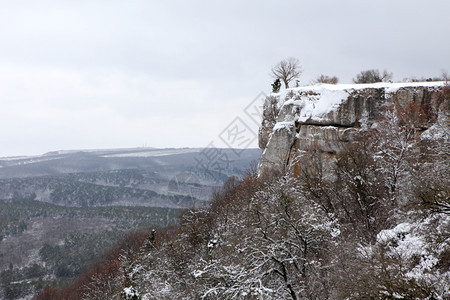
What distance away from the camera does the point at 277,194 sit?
60.7 feet

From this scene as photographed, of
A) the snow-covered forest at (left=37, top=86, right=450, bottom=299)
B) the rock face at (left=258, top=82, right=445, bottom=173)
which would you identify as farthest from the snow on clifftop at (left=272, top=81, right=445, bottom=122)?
the snow-covered forest at (left=37, top=86, right=450, bottom=299)

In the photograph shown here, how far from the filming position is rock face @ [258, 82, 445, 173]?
25266 mm

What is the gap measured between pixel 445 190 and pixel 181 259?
24.4m

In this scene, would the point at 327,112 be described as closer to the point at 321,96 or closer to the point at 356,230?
the point at 321,96

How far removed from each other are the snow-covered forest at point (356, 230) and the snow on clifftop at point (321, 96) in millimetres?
2681

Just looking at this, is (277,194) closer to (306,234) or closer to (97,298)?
(306,234)

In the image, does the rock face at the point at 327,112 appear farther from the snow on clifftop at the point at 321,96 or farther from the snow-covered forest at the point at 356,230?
the snow-covered forest at the point at 356,230

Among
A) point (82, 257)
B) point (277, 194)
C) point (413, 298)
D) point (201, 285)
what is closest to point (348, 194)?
point (277, 194)

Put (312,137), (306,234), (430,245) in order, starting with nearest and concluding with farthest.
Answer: (430,245), (306,234), (312,137)

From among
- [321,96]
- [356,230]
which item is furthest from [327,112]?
[356,230]

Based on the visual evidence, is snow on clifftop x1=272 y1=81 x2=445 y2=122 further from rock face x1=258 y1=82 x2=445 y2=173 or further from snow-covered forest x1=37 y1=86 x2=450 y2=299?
snow-covered forest x1=37 y1=86 x2=450 y2=299

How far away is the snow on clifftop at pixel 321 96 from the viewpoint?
1050 inches

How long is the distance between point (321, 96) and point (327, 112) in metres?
1.88

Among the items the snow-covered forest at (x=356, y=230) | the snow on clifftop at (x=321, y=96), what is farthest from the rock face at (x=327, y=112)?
the snow-covered forest at (x=356, y=230)
